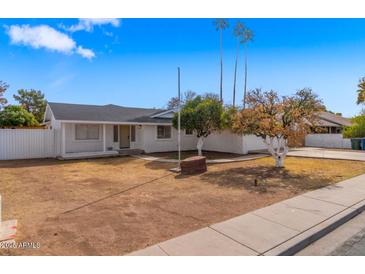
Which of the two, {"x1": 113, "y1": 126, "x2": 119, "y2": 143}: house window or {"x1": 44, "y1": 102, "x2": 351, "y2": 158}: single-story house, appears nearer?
{"x1": 44, "y1": 102, "x2": 351, "y2": 158}: single-story house

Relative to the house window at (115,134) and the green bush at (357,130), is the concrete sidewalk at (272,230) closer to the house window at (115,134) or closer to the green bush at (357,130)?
the house window at (115,134)

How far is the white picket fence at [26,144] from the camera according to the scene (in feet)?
46.0

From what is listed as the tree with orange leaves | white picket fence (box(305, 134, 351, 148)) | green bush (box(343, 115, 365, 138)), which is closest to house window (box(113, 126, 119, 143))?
the tree with orange leaves

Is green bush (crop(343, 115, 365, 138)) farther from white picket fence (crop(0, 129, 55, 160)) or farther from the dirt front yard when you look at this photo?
white picket fence (crop(0, 129, 55, 160))

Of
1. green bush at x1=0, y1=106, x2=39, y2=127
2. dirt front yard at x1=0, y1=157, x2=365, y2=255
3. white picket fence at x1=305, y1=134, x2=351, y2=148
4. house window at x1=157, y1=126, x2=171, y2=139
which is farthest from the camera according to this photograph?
white picket fence at x1=305, y1=134, x2=351, y2=148

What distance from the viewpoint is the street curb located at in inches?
138

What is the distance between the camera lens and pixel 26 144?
14.7 meters

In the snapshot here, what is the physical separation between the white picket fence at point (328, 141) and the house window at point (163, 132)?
17201 mm

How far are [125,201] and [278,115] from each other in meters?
8.12

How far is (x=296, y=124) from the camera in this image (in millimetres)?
10500

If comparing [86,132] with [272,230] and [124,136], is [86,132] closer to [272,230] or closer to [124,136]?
[124,136]

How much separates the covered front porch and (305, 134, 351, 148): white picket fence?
19.9 meters

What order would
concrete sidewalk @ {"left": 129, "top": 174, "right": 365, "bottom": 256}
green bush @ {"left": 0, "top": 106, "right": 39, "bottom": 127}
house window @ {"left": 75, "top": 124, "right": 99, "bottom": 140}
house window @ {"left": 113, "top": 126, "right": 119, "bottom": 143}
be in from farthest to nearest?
green bush @ {"left": 0, "top": 106, "right": 39, "bottom": 127} < house window @ {"left": 113, "top": 126, "right": 119, "bottom": 143} < house window @ {"left": 75, "top": 124, "right": 99, "bottom": 140} < concrete sidewalk @ {"left": 129, "top": 174, "right": 365, "bottom": 256}

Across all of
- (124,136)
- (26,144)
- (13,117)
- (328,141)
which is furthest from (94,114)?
(328,141)
